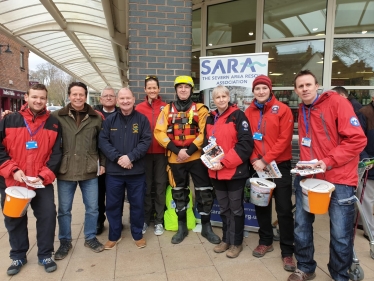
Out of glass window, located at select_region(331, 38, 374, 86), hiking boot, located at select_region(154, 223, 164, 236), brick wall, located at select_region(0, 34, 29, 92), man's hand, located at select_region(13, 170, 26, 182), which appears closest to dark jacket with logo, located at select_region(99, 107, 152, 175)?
man's hand, located at select_region(13, 170, 26, 182)

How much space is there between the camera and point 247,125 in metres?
2.98

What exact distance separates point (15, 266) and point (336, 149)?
330 centimetres

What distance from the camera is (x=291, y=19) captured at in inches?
245

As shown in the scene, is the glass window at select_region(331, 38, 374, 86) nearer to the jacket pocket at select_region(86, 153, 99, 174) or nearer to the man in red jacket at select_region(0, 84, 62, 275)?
the jacket pocket at select_region(86, 153, 99, 174)

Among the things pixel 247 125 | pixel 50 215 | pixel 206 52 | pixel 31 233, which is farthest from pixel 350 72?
pixel 31 233

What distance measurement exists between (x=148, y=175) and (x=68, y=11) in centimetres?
643

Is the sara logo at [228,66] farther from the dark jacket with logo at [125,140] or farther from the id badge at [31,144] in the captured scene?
the id badge at [31,144]

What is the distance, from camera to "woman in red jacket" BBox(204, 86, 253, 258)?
9.65 feet

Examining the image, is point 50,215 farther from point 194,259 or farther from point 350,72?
point 350,72

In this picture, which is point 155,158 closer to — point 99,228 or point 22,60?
point 99,228

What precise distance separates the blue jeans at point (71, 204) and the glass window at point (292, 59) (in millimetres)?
4724

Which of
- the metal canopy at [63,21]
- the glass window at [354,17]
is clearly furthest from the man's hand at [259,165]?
the metal canopy at [63,21]

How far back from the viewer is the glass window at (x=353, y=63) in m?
5.91

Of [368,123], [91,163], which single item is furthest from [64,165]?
[368,123]
